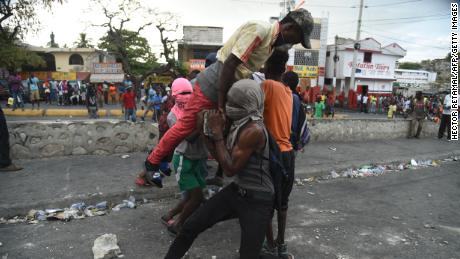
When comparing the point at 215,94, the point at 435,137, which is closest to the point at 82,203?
the point at 215,94

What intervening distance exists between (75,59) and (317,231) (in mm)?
34693

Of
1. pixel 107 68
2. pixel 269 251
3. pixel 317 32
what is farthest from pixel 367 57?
pixel 269 251

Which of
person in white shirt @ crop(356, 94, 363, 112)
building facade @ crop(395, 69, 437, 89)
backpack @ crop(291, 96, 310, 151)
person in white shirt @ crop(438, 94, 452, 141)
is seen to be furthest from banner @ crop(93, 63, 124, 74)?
building facade @ crop(395, 69, 437, 89)

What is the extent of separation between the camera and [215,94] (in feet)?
8.33

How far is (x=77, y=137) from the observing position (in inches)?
224

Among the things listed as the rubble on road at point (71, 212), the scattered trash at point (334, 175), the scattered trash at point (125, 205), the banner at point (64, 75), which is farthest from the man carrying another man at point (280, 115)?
the banner at point (64, 75)

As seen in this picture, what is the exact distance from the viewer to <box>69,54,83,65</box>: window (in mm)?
32553

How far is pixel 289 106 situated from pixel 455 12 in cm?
595

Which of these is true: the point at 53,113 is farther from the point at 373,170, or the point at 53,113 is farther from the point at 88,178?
the point at 373,170

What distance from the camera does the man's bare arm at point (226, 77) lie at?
232 centimetres

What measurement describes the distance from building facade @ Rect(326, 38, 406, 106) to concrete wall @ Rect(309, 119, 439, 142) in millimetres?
23630

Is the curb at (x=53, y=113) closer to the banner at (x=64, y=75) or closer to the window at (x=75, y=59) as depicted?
the banner at (x=64, y=75)

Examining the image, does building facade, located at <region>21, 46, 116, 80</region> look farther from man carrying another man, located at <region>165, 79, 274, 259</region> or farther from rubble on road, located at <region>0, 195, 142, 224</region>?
man carrying another man, located at <region>165, 79, 274, 259</region>

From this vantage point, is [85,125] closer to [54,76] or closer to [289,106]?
[289,106]
